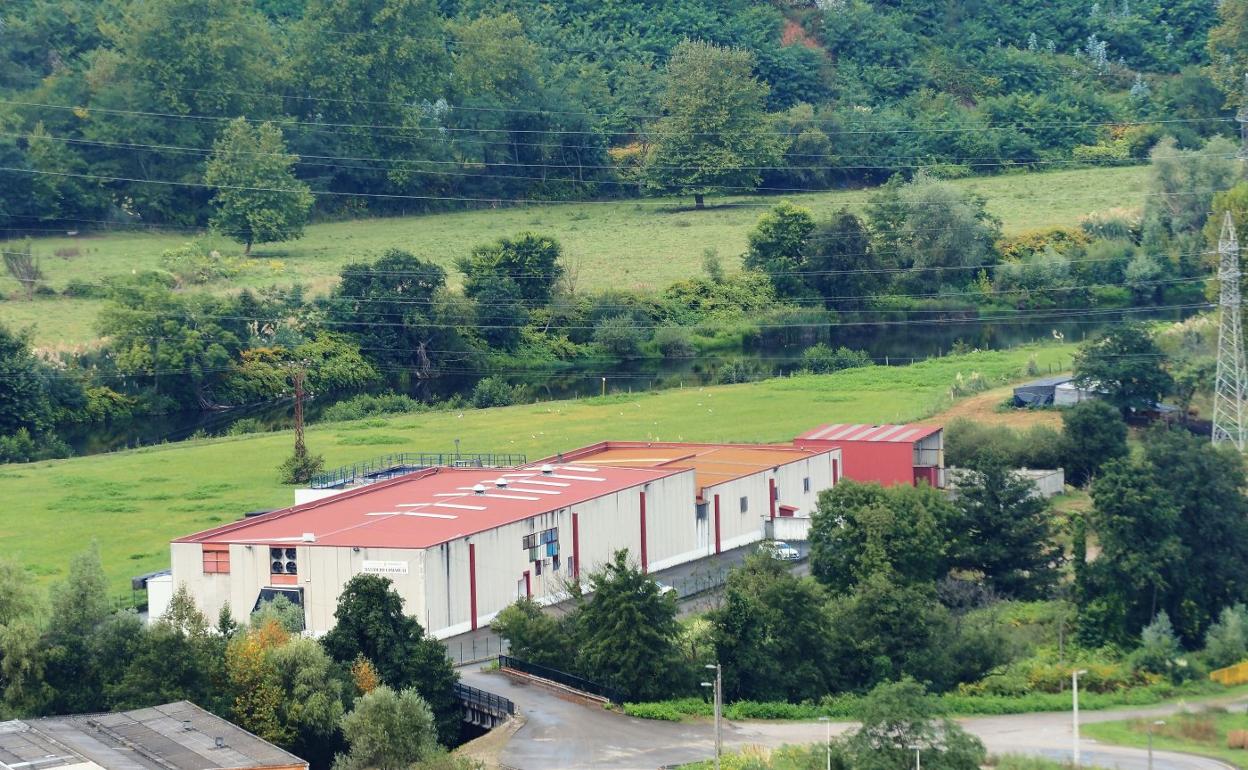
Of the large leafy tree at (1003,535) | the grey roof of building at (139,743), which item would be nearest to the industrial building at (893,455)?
the large leafy tree at (1003,535)

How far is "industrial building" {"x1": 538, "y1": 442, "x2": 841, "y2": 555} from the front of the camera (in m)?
48.9

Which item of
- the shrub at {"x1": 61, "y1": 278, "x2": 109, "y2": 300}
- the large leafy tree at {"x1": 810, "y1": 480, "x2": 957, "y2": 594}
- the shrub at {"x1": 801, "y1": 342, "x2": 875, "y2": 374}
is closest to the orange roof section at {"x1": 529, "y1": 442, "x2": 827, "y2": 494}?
the large leafy tree at {"x1": 810, "y1": 480, "x2": 957, "y2": 594}

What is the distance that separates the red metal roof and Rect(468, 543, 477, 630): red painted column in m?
15.3

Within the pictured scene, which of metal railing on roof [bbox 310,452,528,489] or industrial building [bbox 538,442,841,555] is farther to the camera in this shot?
metal railing on roof [bbox 310,452,528,489]

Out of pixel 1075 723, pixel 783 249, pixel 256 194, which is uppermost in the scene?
pixel 256 194

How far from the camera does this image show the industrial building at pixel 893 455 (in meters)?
52.9

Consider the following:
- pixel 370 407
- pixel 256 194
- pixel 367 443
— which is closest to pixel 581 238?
pixel 256 194

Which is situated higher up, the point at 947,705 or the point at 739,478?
the point at 739,478

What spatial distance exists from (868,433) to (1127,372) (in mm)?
7812

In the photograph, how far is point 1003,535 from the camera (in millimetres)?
43969

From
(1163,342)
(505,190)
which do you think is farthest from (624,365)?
(505,190)

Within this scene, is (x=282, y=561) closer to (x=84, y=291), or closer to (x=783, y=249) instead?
(x=84, y=291)

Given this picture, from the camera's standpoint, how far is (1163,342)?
66.0 m

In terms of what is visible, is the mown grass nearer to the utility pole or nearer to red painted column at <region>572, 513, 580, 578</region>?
red painted column at <region>572, 513, 580, 578</region>
